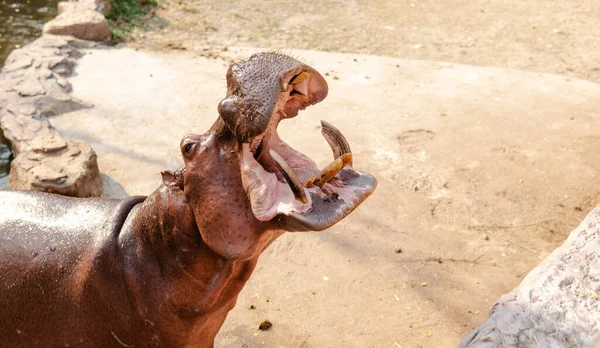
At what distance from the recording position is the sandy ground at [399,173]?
162 inches

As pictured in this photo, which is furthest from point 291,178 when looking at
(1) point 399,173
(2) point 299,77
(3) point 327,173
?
(1) point 399,173

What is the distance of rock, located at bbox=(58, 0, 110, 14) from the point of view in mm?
9094

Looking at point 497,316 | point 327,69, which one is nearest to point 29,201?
point 497,316

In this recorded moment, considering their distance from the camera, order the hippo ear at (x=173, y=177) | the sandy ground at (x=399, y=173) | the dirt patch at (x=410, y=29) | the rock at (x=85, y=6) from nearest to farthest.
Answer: the hippo ear at (x=173, y=177)
the sandy ground at (x=399, y=173)
the dirt patch at (x=410, y=29)
the rock at (x=85, y=6)

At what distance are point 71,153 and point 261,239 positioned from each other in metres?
3.34

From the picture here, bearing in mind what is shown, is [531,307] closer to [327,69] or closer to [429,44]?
[327,69]

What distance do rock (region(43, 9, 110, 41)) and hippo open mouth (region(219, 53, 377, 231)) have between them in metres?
6.92

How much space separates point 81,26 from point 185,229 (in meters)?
6.87

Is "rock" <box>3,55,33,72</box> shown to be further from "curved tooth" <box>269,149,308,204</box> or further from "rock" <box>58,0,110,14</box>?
"curved tooth" <box>269,149,308,204</box>

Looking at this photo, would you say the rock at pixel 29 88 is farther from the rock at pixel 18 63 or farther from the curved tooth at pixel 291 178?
the curved tooth at pixel 291 178

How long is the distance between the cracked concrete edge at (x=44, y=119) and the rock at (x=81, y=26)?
0.17m

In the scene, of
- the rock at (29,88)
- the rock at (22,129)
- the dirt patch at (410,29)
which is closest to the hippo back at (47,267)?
the rock at (22,129)

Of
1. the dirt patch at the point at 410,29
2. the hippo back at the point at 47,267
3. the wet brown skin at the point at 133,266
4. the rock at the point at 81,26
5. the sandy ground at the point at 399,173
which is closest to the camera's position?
the wet brown skin at the point at 133,266

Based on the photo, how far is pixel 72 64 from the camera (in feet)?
25.1
